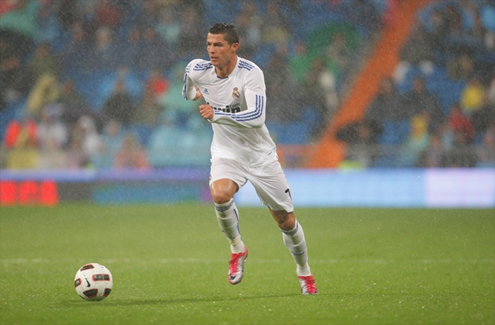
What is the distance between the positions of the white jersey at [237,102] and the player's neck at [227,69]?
0.09ft

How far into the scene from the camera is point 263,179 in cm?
623

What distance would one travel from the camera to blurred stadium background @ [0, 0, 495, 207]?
48.3 feet

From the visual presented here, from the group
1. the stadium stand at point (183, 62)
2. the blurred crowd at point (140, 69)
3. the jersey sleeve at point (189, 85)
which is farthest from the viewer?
the stadium stand at point (183, 62)

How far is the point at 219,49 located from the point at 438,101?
11553mm

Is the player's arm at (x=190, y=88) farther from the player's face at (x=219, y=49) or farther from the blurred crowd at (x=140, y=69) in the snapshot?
the blurred crowd at (x=140, y=69)

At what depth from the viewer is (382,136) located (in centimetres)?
1658

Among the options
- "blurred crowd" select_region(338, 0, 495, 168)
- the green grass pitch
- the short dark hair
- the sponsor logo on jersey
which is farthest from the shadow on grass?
"blurred crowd" select_region(338, 0, 495, 168)

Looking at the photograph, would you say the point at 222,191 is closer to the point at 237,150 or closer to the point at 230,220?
the point at 230,220

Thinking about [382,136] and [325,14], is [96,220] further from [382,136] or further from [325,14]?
[325,14]

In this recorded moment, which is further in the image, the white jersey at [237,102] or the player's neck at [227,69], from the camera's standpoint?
the player's neck at [227,69]

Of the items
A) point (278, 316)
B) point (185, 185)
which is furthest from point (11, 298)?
point (185, 185)

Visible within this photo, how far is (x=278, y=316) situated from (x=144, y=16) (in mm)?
15720

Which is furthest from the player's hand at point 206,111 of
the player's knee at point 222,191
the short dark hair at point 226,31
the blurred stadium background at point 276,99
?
the blurred stadium background at point 276,99

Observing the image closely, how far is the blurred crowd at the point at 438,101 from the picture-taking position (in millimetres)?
14688
